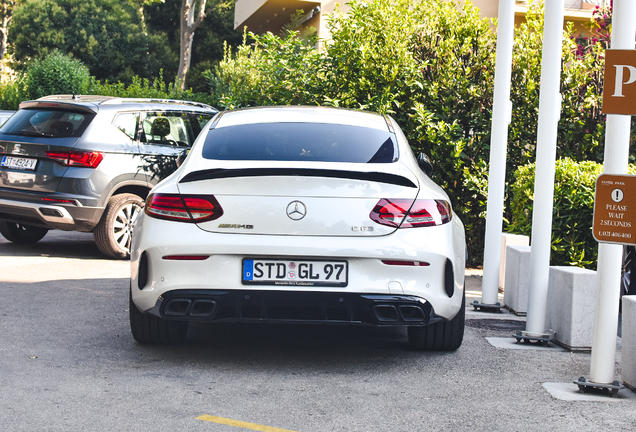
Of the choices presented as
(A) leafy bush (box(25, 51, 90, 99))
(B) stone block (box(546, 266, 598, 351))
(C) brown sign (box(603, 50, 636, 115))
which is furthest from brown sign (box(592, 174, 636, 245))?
(A) leafy bush (box(25, 51, 90, 99))

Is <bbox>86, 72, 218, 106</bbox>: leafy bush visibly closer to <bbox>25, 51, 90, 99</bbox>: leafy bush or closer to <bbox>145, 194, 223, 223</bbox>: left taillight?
<bbox>25, 51, 90, 99</bbox>: leafy bush

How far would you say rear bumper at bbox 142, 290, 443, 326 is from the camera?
443 centimetres

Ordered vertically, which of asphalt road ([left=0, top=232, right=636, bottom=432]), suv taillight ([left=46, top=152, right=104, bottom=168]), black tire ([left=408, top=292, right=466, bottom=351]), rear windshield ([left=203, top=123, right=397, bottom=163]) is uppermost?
rear windshield ([left=203, top=123, right=397, bottom=163])

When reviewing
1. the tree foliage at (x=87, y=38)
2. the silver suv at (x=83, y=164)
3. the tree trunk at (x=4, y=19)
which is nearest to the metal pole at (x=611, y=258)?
the silver suv at (x=83, y=164)

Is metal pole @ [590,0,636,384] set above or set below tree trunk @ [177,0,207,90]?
below

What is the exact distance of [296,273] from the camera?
4.44 metres

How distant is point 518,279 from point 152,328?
132 inches

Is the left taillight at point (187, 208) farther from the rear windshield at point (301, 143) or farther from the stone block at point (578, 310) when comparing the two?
the stone block at point (578, 310)

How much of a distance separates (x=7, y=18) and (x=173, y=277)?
5199 cm

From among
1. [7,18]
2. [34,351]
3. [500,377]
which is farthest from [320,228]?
[7,18]

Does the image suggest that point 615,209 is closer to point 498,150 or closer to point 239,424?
point 239,424

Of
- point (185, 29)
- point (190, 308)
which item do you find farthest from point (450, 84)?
point (185, 29)

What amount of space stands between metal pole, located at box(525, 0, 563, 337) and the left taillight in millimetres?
2397

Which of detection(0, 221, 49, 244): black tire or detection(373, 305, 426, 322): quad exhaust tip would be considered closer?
detection(373, 305, 426, 322): quad exhaust tip
